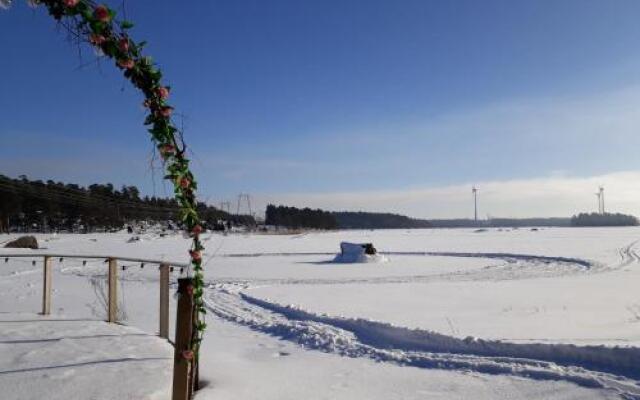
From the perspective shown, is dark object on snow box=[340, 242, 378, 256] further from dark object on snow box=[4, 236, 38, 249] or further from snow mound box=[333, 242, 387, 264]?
dark object on snow box=[4, 236, 38, 249]

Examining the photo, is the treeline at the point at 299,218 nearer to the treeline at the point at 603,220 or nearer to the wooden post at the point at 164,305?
the treeline at the point at 603,220

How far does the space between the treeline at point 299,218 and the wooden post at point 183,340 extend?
124245 mm

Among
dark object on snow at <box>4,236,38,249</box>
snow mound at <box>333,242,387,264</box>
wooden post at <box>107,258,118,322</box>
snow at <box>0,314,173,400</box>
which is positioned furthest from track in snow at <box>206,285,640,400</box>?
dark object on snow at <box>4,236,38,249</box>

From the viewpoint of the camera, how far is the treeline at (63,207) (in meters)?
65.2

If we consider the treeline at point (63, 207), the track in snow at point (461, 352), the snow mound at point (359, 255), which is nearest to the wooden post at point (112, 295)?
the track in snow at point (461, 352)

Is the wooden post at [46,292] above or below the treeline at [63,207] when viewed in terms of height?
below

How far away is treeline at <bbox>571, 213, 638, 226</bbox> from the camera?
108600 millimetres

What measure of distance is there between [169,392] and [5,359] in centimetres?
221

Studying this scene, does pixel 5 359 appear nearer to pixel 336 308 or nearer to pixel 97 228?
pixel 336 308

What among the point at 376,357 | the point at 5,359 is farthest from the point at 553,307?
the point at 5,359

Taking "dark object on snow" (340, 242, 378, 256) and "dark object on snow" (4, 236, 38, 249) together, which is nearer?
"dark object on snow" (340, 242, 378, 256)

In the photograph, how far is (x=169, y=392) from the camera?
499cm

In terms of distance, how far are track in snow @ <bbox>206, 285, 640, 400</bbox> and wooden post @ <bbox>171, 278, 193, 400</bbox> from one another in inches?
117

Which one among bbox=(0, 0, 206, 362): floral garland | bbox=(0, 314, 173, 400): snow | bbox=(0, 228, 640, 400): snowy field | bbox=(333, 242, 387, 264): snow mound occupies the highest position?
bbox=(0, 0, 206, 362): floral garland
